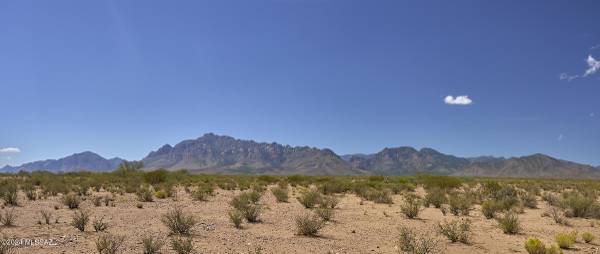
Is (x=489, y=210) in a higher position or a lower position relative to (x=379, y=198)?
lower

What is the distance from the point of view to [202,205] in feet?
68.8

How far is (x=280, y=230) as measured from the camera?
1424cm

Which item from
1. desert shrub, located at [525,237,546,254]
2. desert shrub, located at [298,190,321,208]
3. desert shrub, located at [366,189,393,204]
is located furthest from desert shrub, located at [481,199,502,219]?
desert shrub, located at [298,190,321,208]

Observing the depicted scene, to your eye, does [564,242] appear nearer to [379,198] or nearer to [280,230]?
→ [280,230]

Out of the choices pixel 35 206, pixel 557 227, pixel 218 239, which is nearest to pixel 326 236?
pixel 218 239

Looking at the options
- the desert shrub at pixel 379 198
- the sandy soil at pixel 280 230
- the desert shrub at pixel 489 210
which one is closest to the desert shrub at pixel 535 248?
the sandy soil at pixel 280 230

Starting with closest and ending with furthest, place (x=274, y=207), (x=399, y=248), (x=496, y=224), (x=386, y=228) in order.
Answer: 1. (x=399, y=248)
2. (x=386, y=228)
3. (x=496, y=224)
4. (x=274, y=207)

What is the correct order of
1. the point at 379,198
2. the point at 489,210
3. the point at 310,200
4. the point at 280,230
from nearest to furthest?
1. the point at 280,230
2. the point at 489,210
3. the point at 310,200
4. the point at 379,198

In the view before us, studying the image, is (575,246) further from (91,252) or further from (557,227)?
(91,252)

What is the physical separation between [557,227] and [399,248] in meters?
7.86

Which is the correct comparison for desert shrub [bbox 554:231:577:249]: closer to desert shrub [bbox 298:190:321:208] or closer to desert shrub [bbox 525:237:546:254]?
desert shrub [bbox 525:237:546:254]

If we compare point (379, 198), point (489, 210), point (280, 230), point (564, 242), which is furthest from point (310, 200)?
point (564, 242)

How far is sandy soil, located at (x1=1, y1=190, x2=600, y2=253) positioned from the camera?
11.6 metres

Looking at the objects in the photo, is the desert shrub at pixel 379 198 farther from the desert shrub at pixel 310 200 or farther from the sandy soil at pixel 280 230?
the desert shrub at pixel 310 200
